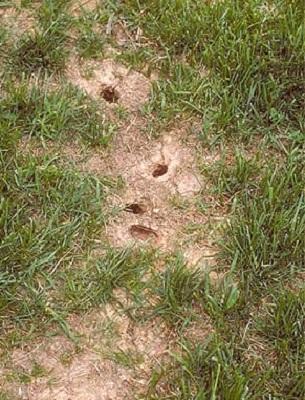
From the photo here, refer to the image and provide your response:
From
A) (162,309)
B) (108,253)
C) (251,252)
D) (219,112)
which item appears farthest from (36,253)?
(219,112)

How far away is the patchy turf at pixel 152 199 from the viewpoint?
2697mm

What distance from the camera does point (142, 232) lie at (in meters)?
3.03

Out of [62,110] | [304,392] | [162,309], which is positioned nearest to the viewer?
[304,392]

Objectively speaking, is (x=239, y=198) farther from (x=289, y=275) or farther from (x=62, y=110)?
(x=62, y=110)

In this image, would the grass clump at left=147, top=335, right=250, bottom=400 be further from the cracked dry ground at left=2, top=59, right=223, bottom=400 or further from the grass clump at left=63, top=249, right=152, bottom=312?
the grass clump at left=63, top=249, right=152, bottom=312

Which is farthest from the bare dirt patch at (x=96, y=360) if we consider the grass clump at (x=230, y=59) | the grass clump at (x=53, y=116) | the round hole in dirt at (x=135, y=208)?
the grass clump at (x=230, y=59)

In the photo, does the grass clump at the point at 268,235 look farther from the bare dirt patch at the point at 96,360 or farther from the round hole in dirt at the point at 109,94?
the round hole in dirt at the point at 109,94

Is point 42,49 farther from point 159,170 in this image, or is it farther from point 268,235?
point 268,235

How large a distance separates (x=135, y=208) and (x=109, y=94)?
568 millimetres

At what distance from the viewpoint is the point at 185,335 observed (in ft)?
9.07

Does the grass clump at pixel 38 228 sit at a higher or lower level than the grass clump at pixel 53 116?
lower

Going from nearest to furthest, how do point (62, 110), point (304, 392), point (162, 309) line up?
point (304, 392)
point (162, 309)
point (62, 110)

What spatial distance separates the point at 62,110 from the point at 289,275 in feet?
3.54

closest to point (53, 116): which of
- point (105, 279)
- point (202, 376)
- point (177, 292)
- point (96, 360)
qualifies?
point (105, 279)
